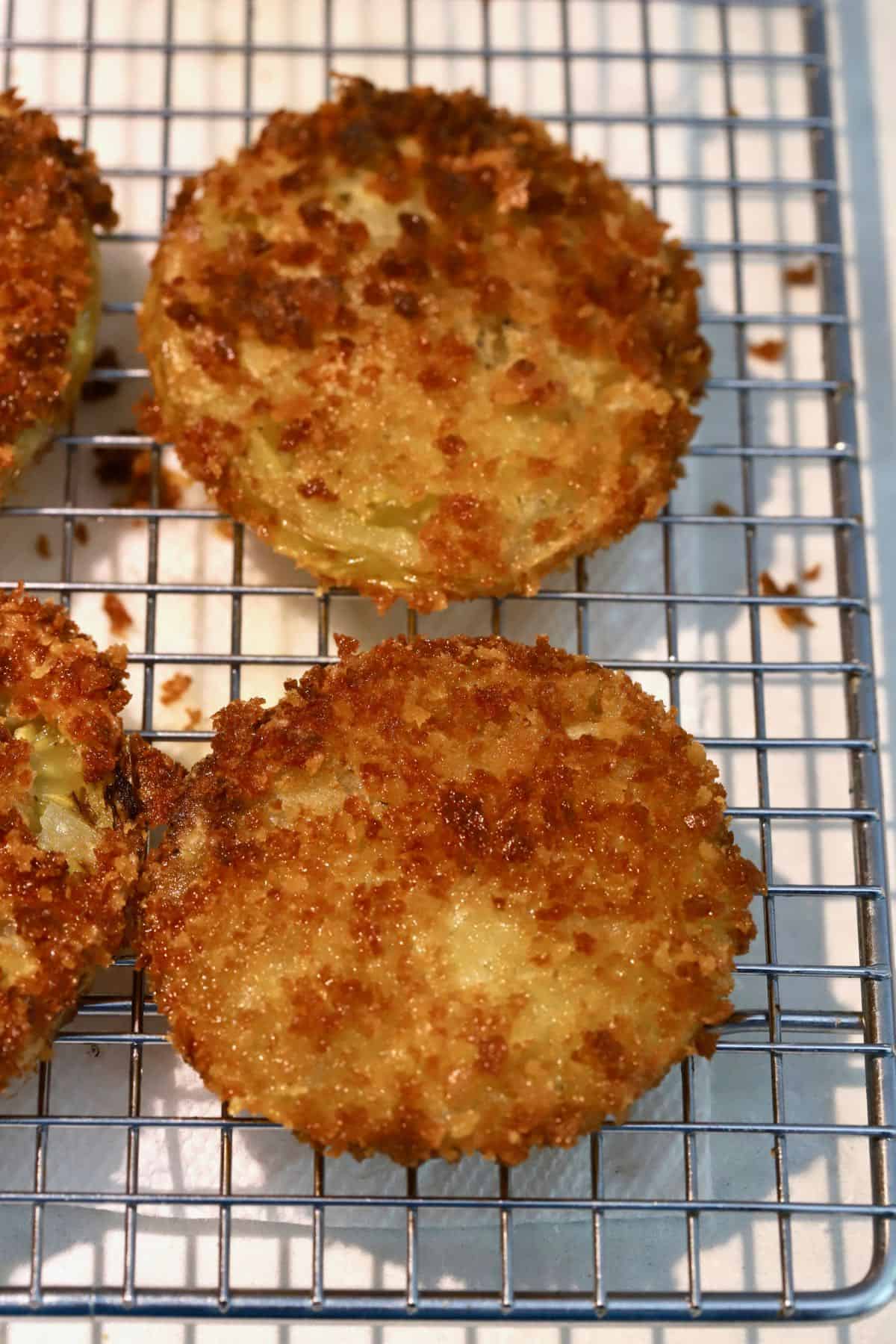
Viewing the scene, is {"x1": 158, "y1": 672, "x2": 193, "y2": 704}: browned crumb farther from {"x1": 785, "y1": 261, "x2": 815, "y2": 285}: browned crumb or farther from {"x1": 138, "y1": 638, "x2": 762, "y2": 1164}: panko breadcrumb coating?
{"x1": 785, "y1": 261, "x2": 815, "y2": 285}: browned crumb

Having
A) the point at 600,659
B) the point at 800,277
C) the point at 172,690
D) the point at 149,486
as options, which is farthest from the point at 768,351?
the point at 172,690

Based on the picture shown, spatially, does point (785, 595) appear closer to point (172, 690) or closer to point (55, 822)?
point (172, 690)

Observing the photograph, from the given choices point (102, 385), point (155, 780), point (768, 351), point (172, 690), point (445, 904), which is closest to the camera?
point (445, 904)

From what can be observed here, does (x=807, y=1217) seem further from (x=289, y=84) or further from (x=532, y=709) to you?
(x=289, y=84)

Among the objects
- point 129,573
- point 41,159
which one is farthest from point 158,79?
point 129,573

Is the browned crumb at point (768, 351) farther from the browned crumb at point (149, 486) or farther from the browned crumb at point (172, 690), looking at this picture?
the browned crumb at point (172, 690)
